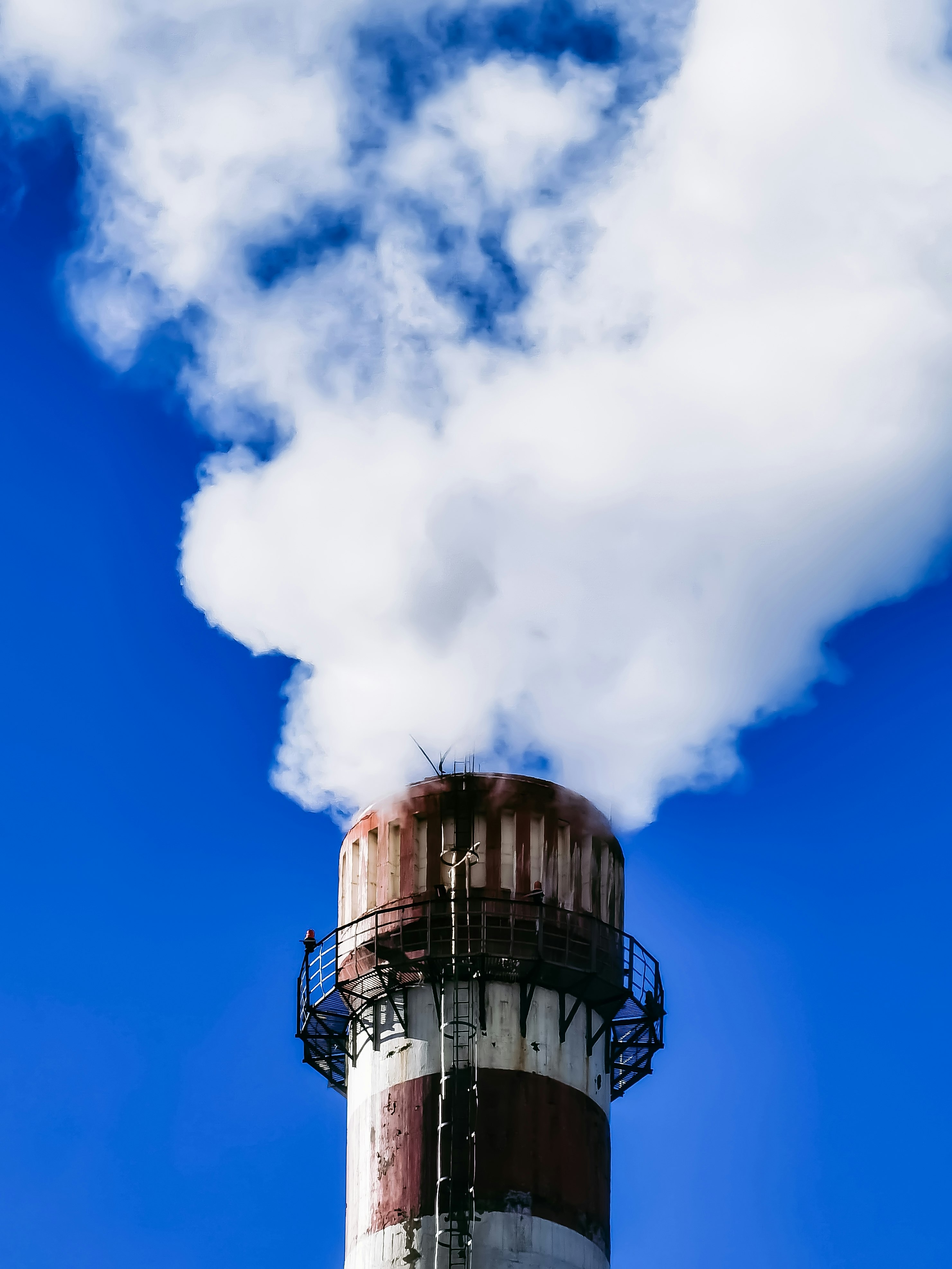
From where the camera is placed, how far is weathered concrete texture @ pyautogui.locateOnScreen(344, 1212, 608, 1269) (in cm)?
4969

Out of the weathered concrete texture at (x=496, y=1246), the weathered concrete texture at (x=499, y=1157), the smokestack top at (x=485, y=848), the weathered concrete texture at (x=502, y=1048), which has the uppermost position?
the smokestack top at (x=485, y=848)

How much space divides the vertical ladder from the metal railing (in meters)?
0.43

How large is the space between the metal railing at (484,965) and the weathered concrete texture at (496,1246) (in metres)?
4.83

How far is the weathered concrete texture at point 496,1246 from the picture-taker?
163 feet

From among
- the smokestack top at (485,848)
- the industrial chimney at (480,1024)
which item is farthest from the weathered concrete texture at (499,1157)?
the smokestack top at (485,848)

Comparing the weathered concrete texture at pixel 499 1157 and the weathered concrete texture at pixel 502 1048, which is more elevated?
the weathered concrete texture at pixel 502 1048

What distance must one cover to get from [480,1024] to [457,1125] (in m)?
2.58

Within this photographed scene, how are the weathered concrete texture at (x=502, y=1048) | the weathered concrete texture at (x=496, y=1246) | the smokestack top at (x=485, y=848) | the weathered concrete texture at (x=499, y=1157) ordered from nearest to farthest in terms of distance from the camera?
the weathered concrete texture at (x=496, y=1246) → the weathered concrete texture at (x=499, y=1157) → the weathered concrete texture at (x=502, y=1048) → the smokestack top at (x=485, y=848)

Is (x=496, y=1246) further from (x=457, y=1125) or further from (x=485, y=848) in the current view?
(x=485, y=848)

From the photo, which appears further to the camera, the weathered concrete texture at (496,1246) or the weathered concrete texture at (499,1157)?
the weathered concrete texture at (499,1157)

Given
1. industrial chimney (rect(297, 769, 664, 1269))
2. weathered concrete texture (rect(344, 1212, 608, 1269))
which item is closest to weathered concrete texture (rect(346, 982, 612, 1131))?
industrial chimney (rect(297, 769, 664, 1269))

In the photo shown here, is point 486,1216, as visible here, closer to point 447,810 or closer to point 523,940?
point 523,940

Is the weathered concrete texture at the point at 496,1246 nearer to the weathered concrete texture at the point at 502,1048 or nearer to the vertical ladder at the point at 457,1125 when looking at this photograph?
the vertical ladder at the point at 457,1125

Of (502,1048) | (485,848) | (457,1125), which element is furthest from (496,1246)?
(485,848)
